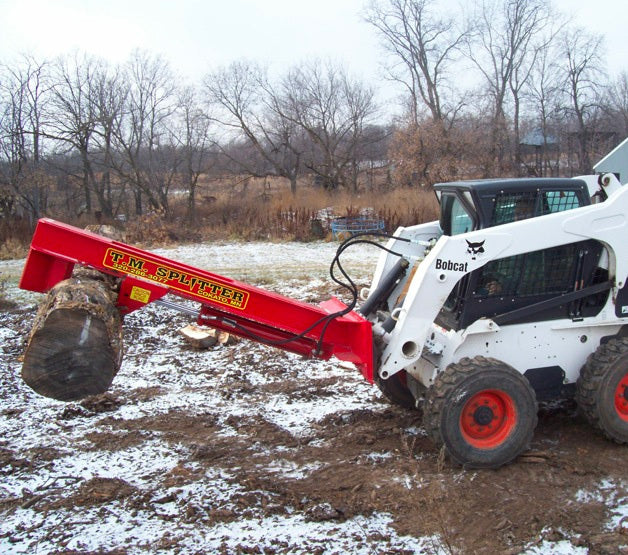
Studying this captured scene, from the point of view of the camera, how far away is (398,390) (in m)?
5.25

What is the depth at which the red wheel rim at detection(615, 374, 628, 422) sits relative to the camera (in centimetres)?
453

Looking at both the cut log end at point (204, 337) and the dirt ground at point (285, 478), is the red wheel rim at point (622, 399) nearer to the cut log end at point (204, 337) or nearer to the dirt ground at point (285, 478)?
the dirt ground at point (285, 478)

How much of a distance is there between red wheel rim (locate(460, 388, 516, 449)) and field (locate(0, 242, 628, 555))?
0.23 meters

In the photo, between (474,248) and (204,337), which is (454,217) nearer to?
(474,248)

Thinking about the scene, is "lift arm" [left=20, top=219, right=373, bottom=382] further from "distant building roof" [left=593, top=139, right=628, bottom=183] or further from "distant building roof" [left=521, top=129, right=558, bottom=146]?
"distant building roof" [left=521, top=129, right=558, bottom=146]

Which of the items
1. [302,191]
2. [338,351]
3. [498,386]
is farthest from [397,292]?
[302,191]

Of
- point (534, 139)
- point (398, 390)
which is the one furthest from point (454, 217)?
point (534, 139)

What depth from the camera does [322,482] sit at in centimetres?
424

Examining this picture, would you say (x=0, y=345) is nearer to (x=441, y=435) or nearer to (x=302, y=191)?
(x=441, y=435)

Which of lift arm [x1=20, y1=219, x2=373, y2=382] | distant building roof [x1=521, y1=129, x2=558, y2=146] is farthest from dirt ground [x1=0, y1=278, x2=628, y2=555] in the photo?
distant building roof [x1=521, y1=129, x2=558, y2=146]

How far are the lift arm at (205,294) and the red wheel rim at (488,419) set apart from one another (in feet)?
2.39

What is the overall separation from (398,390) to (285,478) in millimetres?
1378

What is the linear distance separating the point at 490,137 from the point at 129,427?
2875 centimetres

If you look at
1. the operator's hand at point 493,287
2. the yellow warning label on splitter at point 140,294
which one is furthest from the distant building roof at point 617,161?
the yellow warning label on splitter at point 140,294
